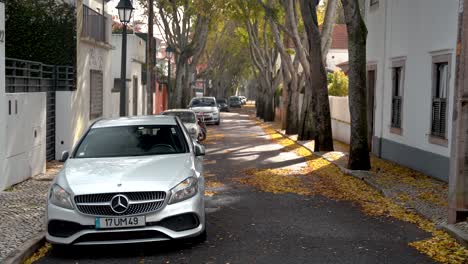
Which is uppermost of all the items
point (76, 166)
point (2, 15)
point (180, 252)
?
point (2, 15)

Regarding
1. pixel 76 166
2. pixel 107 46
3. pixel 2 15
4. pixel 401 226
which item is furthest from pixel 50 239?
pixel 107 46

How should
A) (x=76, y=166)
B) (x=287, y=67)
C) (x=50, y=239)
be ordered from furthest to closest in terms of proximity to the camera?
(x=287, y=67)
(x=76, y=166)
(x=50, y=239)

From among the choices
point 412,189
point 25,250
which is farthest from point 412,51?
point 25,250

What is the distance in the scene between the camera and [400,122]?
17609mm

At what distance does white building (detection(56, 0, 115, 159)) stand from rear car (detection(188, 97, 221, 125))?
11.4 meters

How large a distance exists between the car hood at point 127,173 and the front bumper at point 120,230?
0.27 meters

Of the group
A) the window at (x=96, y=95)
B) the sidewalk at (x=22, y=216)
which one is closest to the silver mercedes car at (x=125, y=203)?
the sidewalk at (x=22, y=216)

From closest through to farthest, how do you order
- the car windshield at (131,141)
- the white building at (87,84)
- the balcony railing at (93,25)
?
the car windshield at (131,141) < the white building at (87,84) < the balcony railing at (93,25)

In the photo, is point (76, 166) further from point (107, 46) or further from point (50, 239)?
point (107, 46)

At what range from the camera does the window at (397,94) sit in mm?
17578

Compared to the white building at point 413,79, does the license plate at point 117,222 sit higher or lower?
lower

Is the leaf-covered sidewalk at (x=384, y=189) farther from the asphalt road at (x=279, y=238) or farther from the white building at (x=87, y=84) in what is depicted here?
the white building at (x=87, y=84)

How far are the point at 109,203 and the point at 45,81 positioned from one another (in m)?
10.5

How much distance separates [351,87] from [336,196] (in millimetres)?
4080
